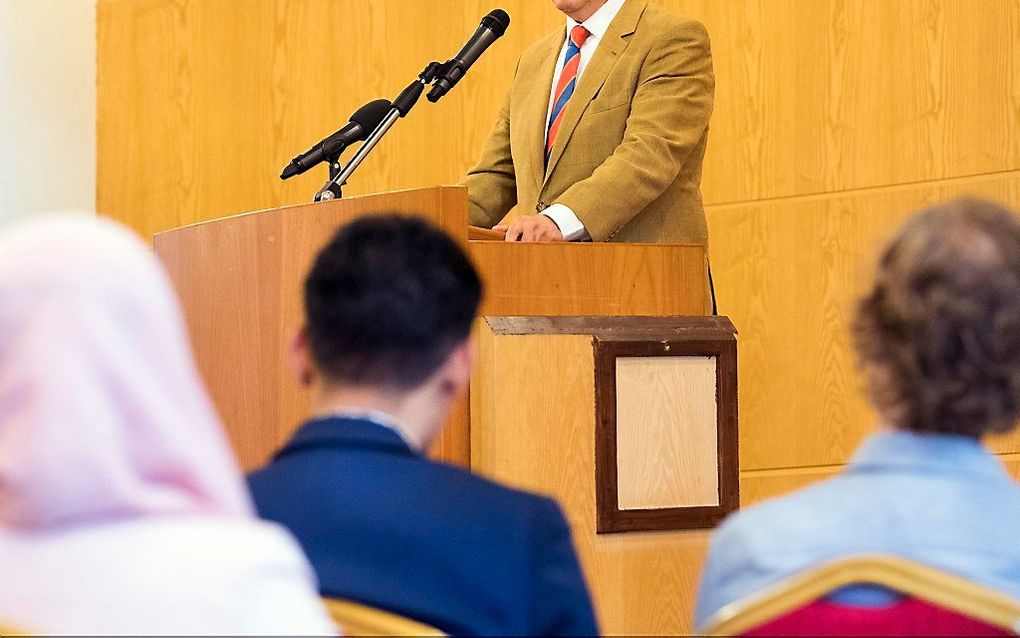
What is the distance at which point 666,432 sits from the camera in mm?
2662

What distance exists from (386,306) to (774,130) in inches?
134

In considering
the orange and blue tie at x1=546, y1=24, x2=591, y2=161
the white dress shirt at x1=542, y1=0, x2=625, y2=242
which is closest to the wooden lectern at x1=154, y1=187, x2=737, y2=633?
the orange and blue tie at x1=546, y1=24, x2=591, y2=161

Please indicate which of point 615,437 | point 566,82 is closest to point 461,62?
point 566,82

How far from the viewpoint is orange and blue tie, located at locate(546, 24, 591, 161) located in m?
3.49

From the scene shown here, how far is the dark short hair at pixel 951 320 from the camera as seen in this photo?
1.26 metres

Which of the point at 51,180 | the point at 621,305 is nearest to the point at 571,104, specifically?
the point at 621,305

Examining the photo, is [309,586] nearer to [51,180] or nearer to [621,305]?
[621,305]

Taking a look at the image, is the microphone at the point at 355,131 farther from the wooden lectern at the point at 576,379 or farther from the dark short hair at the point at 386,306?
the dark short hair at the point at 386,306

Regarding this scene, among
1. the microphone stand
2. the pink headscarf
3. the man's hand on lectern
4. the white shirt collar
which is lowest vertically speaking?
the pink headscarf

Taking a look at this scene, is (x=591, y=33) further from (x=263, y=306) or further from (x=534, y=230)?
(x=263, y=306)

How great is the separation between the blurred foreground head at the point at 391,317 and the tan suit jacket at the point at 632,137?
65.3 inches

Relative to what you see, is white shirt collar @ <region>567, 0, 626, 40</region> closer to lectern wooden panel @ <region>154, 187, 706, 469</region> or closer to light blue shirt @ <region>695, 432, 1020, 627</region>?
lectern wooden panel @ <region>154, 187, 706, 469</region>

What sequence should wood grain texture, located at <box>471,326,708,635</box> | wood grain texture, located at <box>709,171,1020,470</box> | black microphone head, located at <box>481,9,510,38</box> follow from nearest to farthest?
1. wood grain texture, located at <box>471,326,708,635</box>
2. black microphone head, located at <box>481,9,510,38</box>
3. wood grain texture, located at <box>709,171,1020,470</box>

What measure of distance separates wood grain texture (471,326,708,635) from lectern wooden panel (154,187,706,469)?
73mm
